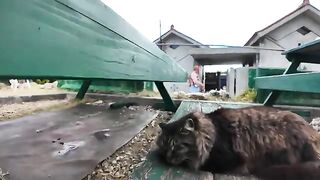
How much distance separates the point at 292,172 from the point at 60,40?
0.91m

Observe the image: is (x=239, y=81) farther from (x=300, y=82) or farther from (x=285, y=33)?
(x=300, y=82)

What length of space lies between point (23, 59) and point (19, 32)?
0.14ft

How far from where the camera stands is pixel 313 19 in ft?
32.5

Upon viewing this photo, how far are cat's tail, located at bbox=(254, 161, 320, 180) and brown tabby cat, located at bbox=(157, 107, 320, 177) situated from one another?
0.10ft

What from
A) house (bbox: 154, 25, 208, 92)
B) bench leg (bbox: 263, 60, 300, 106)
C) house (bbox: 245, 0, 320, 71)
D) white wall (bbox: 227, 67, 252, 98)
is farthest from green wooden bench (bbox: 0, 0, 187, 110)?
house (bbox: 154, 25, 208, 92)

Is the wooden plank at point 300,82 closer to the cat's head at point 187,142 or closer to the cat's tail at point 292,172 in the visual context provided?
the cat's tail at point 292,172

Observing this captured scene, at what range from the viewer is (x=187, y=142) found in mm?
1271

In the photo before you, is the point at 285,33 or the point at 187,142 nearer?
the point at 187,142

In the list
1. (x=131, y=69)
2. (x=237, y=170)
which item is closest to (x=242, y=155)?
(x=237, y=170)

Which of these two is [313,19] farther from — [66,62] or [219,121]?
[66,62]

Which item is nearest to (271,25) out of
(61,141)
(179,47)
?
(179,47)

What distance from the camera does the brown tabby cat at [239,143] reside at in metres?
1.21

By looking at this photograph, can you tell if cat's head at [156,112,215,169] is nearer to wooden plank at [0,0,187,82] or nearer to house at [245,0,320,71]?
wooden plank at [0,0,187,82]

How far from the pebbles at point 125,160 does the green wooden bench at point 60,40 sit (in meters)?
0.40
